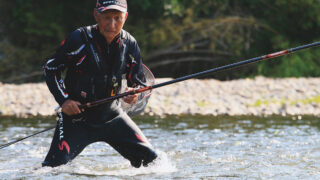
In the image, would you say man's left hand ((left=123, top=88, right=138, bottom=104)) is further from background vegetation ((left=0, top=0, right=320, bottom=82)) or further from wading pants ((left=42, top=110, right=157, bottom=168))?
background vegetation ((left=0, top=0, right=320, bottom=82))

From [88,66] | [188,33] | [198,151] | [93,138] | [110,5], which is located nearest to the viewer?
[110,5]

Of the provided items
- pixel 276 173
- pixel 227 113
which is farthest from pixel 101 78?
pixel 227 113

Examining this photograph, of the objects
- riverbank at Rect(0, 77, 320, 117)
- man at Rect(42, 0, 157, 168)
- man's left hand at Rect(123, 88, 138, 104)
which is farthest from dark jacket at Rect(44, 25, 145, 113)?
riverbank at Rect(0, 77, 320, 117)

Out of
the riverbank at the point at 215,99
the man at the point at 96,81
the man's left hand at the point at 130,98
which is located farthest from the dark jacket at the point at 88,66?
the riverbank at the point at 215,99

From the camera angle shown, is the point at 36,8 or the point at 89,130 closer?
the point at 89,130

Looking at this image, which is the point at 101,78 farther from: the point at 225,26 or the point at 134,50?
the point at 225,26

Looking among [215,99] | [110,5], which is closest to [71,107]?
[110,5]

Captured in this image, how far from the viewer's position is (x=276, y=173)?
6.28 meters

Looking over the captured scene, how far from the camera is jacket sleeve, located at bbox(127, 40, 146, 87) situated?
5.77 meters

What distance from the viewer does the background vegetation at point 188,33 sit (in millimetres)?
19516

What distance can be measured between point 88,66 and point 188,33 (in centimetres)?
1485

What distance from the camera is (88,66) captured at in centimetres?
552

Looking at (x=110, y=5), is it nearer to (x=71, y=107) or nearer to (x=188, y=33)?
(x=71, y=107)

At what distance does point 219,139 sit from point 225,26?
37.2 feet
